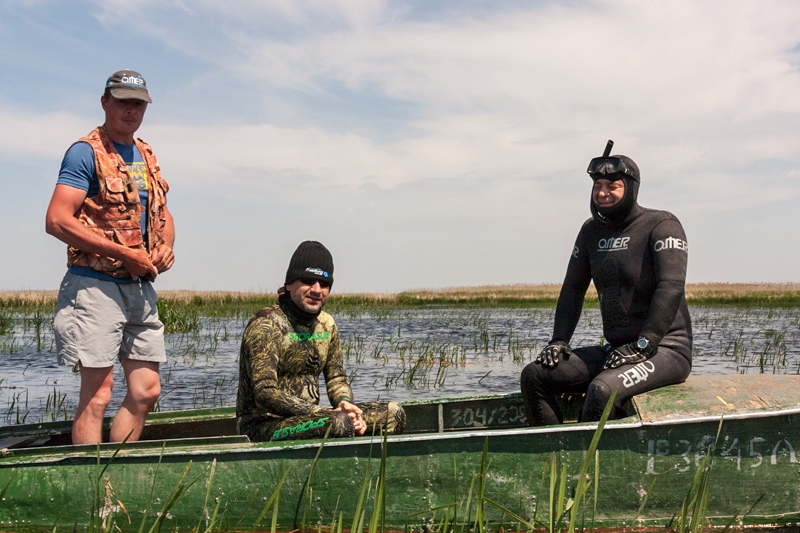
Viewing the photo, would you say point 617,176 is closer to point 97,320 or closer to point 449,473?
point 449,473

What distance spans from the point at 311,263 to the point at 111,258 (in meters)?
1.19

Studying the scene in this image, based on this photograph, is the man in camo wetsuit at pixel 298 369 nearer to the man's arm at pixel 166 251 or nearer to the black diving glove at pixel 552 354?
the man's arm at pixel 166 251

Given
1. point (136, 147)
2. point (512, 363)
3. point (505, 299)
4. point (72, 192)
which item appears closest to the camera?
point (72, 192)

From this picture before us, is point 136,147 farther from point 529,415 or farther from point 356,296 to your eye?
point 356,296

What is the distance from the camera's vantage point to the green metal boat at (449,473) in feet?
13.8

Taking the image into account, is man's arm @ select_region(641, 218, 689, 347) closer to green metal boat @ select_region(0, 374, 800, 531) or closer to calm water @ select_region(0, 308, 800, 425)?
green metal boat @ select_region(0, 374, 800, 531)

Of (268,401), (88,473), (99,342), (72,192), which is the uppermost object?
(72,192)

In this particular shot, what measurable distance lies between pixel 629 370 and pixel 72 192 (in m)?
3.36

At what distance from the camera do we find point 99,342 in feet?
14.8

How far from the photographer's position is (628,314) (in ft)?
16.2

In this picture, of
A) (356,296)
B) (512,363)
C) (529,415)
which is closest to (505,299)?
(356,296)

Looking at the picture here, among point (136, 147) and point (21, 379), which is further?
point (21, 379)

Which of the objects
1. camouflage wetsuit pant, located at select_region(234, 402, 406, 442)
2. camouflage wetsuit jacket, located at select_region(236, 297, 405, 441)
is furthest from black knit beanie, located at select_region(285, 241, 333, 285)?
camouflage wetsuit pant, located at select_region(234, 402, 406, 442)

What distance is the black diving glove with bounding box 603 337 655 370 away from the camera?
4.64m
